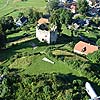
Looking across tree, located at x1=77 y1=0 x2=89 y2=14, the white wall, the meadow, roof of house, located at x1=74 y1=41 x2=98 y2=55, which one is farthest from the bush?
tree, located at x1=77 y1=0 x2=89 y2=14

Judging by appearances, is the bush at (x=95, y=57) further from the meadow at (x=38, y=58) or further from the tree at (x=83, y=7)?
the tree at (x=83, y=7)

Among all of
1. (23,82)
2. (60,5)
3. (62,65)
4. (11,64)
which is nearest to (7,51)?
(11,64)

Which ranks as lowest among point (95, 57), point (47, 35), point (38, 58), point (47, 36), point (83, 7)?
point (83, 7)

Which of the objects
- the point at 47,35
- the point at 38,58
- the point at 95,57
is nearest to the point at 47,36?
the point at 47,35

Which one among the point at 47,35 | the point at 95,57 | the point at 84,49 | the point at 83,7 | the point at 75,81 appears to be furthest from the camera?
the point at 83,7

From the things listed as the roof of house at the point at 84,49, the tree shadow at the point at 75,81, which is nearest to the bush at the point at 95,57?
the roof of house at the point at 84,49

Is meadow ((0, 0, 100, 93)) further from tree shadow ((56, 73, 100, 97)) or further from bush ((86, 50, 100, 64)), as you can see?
bush ((86, 50, 100, 64))

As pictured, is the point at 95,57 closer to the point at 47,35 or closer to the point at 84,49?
the point at 84,49

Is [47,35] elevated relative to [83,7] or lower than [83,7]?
elevated

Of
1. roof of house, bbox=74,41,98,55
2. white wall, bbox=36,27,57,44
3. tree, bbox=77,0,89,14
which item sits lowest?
tree, bbox=77,0,89,14

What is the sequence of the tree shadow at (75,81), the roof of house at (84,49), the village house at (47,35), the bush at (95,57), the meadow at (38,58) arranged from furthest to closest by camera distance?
the village house at (47,35) → the roof of house at (84,49) → the bush at (95,57) → the meadow at (38,58) → the tree shadow at (75,81)

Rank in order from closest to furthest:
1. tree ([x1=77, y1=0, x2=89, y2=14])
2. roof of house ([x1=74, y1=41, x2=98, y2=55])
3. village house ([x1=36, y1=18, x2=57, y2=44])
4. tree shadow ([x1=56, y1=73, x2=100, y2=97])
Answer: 1. tree shadow ([x1=56, y1=73, x2=100, y2=97])
2. roof of house ([x1=74, y1=41, x2=98, y2=55])
3. village house ([x1=36, y1=18, x2=57, y2=44])
4. tree ([x1=77, y1=0, x2=89, y2=14])
